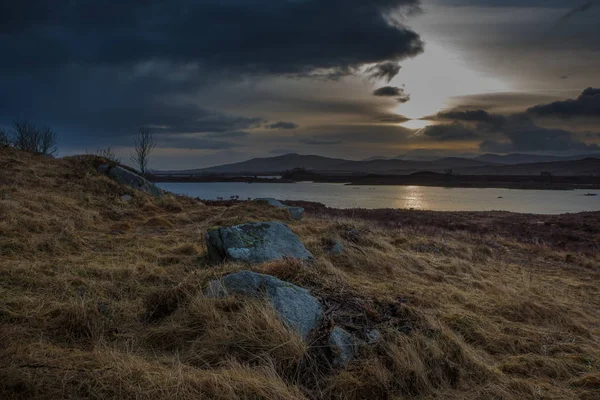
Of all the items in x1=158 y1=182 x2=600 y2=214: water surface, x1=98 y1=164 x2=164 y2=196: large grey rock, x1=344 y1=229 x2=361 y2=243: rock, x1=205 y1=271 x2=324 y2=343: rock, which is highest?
x1=98 y1=164 x2=164 y2=196: large grey rock

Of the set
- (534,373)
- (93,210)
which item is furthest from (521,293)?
(93,210)

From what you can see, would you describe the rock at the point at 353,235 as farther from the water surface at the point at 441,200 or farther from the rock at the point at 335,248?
the water surface at the point at 441,200

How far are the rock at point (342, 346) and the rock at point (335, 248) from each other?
15.3 ft

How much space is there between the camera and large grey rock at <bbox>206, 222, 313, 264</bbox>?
6672 mm

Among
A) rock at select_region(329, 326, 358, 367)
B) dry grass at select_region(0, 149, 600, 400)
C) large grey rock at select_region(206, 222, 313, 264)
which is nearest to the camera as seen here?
dry grass at select_region(0, 149, 600, 400)

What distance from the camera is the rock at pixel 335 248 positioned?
8467 mm

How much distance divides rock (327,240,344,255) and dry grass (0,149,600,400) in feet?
1.28

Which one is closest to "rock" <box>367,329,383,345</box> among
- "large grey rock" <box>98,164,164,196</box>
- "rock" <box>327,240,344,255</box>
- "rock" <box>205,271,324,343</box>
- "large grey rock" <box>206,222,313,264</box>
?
"rock" <box>205,271,324,343</box>

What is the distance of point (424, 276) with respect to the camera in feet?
26.0

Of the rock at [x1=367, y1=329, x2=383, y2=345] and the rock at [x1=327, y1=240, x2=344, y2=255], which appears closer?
the rock at [x1=367, y1=329, x2=383, y2=345]

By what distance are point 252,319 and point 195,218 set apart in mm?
10944

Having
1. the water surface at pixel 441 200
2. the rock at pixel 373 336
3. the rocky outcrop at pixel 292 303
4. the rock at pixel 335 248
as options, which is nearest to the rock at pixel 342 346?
the rocky outcrop at pixel 292 303

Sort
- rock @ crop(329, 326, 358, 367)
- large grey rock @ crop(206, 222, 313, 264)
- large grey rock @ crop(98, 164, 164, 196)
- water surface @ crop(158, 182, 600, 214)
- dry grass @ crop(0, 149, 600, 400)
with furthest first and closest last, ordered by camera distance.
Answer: water surface @ crop(158, 182, 600, 214)
large grey rock @ crop(98, 164, 164, 196)
large grey rock @ crop(206, 222, 313, 264)
rock @ crop(329, 326, 358, 367)
dry grass @ crop(0, 149, 600, 400)

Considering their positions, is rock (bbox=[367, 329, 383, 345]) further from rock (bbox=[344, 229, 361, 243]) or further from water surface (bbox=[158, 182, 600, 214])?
water surface (bbox=[158, 182, 600, 214])
